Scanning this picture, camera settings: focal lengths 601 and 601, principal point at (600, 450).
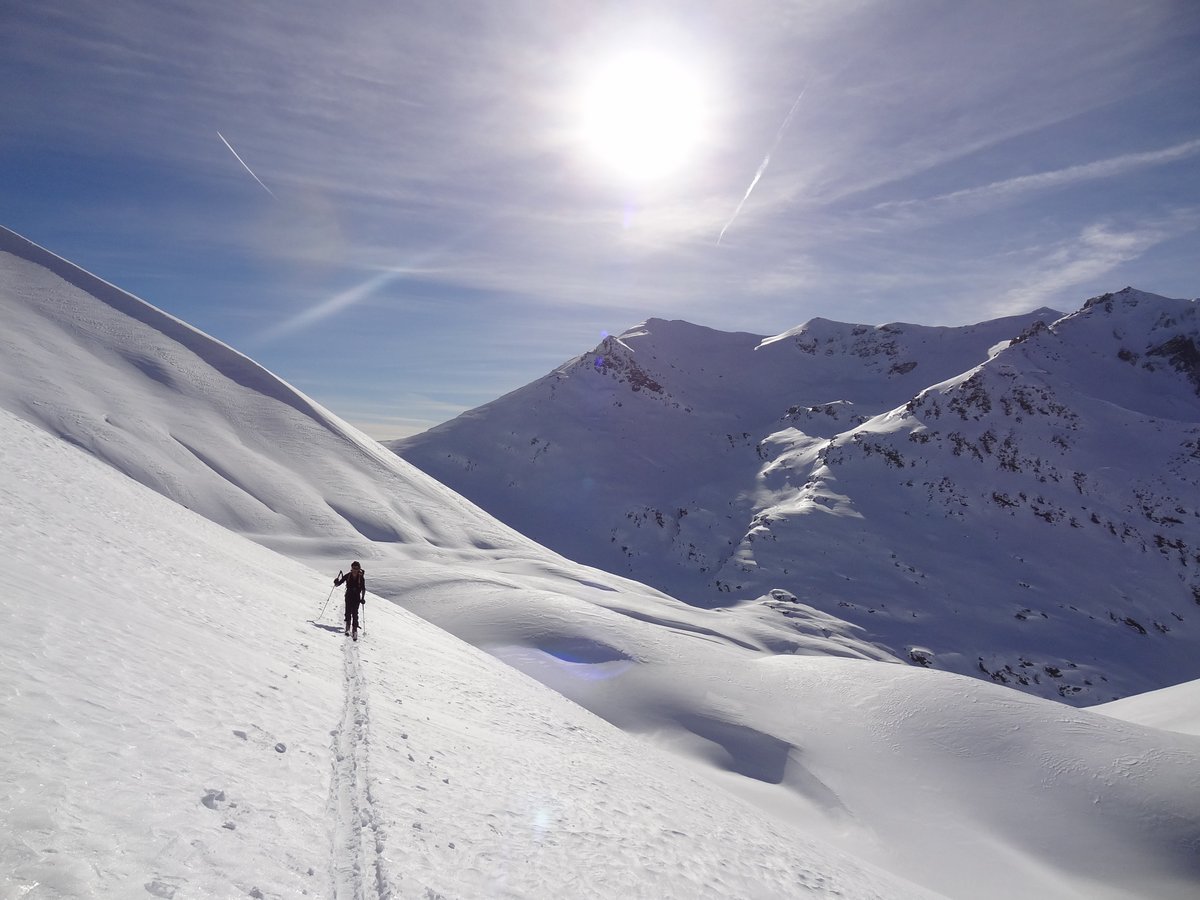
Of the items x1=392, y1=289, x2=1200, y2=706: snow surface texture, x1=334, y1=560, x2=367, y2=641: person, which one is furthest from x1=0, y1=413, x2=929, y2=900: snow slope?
x1=392, y1=289, x2=1200, y2=706: snow surface texture

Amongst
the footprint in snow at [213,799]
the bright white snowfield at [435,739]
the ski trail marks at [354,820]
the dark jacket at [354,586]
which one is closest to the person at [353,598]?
the dark jacket at [354,586]

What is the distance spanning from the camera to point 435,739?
9.97m

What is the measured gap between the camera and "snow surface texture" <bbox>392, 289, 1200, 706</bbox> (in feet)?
234

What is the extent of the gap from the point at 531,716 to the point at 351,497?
37.3 meters

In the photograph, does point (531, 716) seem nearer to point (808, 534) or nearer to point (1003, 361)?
point (808, 534)

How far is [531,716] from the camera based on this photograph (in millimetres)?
14414

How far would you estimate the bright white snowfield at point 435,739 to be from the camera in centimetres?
534

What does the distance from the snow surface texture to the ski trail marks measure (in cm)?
6608

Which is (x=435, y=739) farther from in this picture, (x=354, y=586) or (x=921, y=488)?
(x=921, y=488)

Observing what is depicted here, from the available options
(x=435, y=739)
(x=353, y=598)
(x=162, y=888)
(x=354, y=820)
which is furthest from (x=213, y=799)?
(x=353, y=598)

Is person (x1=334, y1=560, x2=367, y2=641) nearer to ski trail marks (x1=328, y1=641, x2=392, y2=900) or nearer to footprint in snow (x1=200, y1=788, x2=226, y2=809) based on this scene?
ski trail marks (x1=328, y1=641, x2=392, y2=900)

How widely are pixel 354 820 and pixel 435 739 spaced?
3586 mm

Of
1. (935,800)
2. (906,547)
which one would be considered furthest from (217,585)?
(906,547)

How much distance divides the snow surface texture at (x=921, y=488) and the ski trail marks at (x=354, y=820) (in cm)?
6608
